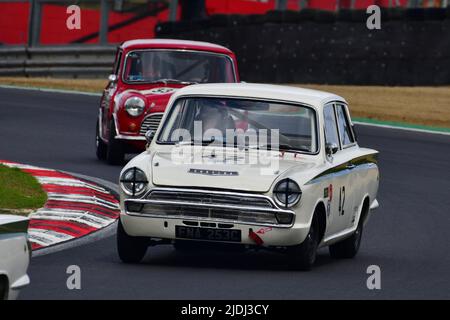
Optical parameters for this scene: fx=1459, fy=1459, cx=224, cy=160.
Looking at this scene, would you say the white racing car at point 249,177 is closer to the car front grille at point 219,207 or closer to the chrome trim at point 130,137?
the car front grille at point 219,207

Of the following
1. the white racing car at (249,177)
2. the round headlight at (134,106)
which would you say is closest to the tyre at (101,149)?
the round headlight at (134,106)

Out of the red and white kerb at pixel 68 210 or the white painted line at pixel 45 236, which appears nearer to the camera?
the white painted line at pixel 45 236

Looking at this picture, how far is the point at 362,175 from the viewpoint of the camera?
1291cm

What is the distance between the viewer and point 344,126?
13125 millimetres

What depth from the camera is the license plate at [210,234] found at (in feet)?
35.6

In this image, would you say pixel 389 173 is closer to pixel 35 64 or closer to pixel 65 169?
pixel 65 169

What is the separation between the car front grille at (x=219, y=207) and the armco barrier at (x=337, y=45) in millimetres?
17989

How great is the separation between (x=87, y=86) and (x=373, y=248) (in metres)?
20.1

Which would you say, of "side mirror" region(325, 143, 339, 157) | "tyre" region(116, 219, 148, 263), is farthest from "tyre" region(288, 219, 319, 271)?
"tyre" region(116, 219, 148, 263)

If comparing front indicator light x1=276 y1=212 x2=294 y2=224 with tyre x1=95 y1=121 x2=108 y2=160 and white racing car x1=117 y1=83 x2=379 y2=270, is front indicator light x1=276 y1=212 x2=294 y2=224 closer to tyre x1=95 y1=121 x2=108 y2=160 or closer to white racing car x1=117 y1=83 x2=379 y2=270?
white racing car x1=117 y1=83 x2=379 y2=270

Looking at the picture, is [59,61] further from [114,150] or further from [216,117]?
[216,117]

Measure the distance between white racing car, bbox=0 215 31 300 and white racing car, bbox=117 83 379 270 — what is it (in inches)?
103

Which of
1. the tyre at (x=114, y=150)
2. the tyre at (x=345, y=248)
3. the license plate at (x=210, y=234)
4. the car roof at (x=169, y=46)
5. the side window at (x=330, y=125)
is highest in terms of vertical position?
the side window at (x=330, y=125)

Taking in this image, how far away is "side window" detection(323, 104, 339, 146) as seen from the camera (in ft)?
40.4
